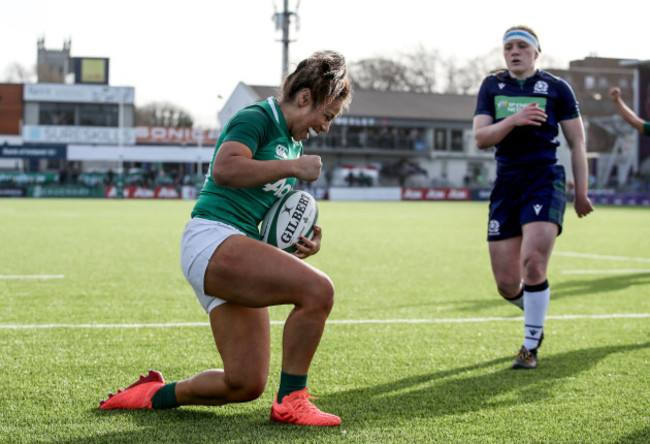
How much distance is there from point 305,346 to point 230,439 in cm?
56

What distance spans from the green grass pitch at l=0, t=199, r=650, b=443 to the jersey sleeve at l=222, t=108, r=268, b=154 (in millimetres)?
1379

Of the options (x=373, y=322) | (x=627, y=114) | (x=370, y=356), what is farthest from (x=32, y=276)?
(x=627, y=114)

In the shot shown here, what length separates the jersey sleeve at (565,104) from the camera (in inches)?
221

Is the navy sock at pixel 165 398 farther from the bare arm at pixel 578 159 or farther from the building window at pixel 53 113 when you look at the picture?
the building window at pixel 53 113

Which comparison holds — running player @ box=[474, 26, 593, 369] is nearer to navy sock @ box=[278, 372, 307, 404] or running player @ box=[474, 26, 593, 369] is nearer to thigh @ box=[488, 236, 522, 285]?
thigh @ box=[488, 236, 522, 285]

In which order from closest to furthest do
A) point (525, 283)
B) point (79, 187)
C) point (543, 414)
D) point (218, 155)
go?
point (218, 155)
point (543, 414)
point (525, 283)
point (79, 187)

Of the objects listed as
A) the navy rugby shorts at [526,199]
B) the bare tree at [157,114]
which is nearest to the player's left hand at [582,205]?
the navy rugby shorts at [526,199]

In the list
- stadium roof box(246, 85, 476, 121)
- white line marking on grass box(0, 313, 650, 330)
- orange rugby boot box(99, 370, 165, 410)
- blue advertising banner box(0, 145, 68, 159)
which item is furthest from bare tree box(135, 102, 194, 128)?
orange rugby boot box(99, 370, 165, 410)

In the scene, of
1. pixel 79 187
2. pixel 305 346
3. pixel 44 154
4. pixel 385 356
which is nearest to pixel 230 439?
pixel 305 346

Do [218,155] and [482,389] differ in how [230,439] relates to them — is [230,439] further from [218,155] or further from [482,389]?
[482,389]

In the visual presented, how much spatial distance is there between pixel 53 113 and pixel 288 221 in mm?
70443

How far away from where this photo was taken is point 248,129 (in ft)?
11.8

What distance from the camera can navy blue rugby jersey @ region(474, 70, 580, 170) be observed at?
557cm

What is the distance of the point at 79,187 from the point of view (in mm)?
49344
